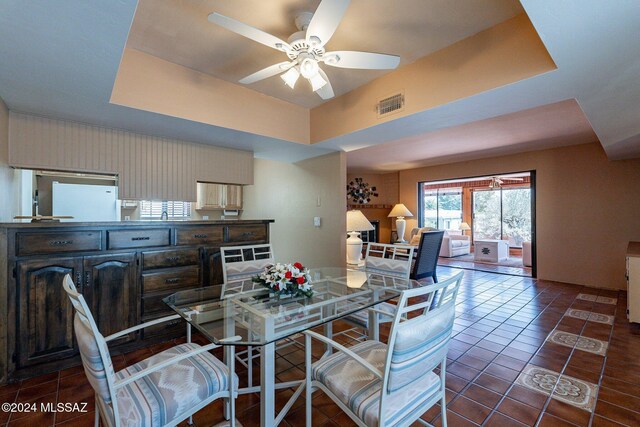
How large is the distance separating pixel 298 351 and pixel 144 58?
2.72 m

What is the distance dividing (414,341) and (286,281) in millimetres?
962

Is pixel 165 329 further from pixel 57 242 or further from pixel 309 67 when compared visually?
pixel 309 67

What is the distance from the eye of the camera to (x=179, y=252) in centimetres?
275

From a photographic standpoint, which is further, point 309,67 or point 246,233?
point 246,233

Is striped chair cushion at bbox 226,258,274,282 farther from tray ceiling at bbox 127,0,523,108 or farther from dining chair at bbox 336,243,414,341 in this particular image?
tray ceiling at bbox 127,0,523,108

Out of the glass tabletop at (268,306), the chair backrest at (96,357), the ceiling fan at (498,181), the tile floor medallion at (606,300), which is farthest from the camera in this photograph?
the ceiling fan at (498,181)

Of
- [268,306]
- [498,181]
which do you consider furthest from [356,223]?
[498,181]

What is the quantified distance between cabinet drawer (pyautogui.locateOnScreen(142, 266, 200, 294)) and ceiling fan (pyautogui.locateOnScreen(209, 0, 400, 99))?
73.6 inches

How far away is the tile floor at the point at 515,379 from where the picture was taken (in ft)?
5.51

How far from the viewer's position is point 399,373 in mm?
1070

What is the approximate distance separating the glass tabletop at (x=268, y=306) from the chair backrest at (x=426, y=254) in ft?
5.58

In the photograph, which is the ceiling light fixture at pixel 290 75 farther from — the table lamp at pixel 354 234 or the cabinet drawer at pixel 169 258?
the table lamp at pixel 354 234

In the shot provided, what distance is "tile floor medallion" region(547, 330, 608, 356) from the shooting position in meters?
2.48

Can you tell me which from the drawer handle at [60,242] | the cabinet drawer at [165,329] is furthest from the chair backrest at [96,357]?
the cabinet drawer at [165,329]
